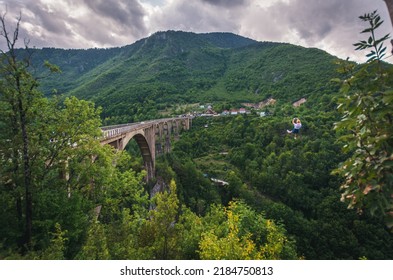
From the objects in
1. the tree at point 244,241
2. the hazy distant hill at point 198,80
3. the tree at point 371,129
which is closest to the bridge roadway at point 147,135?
the tree at point 244,241

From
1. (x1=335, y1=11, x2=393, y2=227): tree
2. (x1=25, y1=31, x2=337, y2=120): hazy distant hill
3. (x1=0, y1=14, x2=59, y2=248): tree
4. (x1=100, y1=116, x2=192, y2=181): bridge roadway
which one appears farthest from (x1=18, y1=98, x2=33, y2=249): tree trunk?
(x1=25, y1=31, x2=337, y2=120): hazy distant hill

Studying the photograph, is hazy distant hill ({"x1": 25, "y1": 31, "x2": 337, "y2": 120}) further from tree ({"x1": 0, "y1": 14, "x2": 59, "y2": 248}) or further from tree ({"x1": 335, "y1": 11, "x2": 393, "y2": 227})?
tree ({"x1": 335, "y1": 11, "x2": 393, "y2": 227})

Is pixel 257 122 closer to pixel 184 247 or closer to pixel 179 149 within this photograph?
pixel 179 149

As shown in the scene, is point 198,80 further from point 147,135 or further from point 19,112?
point 19,112

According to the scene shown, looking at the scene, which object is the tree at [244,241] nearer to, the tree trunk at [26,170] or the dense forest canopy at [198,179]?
the dense forest canopy at [198,179]

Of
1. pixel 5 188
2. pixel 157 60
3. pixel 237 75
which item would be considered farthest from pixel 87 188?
pixel 157 60

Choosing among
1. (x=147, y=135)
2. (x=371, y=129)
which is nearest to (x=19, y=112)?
(x=371, y=129)
